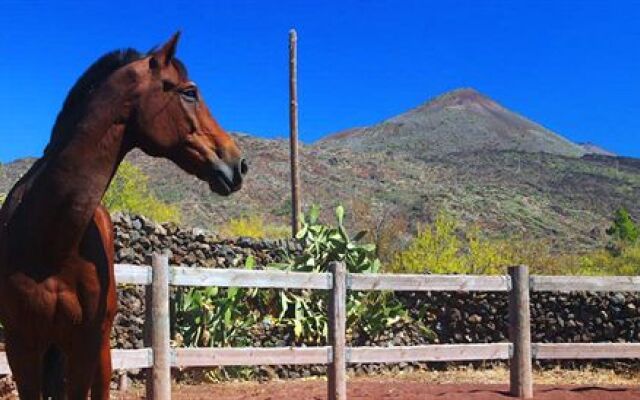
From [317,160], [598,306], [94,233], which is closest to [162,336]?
[94,233]

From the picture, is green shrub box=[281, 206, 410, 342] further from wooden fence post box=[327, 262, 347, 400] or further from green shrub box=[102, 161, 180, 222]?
green shrub box=[102, 161, 180, 222]

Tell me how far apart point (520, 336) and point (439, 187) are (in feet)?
132

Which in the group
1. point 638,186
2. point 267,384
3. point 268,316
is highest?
point 638,186

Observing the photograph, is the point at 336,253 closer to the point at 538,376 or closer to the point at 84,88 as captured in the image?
the point at 538,376

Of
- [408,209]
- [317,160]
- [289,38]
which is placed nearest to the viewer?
[289,38]

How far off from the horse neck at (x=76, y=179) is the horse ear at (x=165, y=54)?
256 mm

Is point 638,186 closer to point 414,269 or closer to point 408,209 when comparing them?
point 408,209

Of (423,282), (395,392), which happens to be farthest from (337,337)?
(395,392)

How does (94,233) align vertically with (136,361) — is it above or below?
above

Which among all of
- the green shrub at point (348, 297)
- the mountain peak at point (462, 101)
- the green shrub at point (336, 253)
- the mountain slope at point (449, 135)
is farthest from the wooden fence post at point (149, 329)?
the mountain peak at point (462, 101)

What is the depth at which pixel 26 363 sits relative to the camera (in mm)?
3498

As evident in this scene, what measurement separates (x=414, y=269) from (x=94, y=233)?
11.9 meters

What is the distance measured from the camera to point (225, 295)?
10.8 m

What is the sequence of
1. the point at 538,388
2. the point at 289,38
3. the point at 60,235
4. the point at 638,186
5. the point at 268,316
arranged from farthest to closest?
the point at 638,186
the point at 289,38
the point at 268,316
the point at 538,388
the point at 60,235
